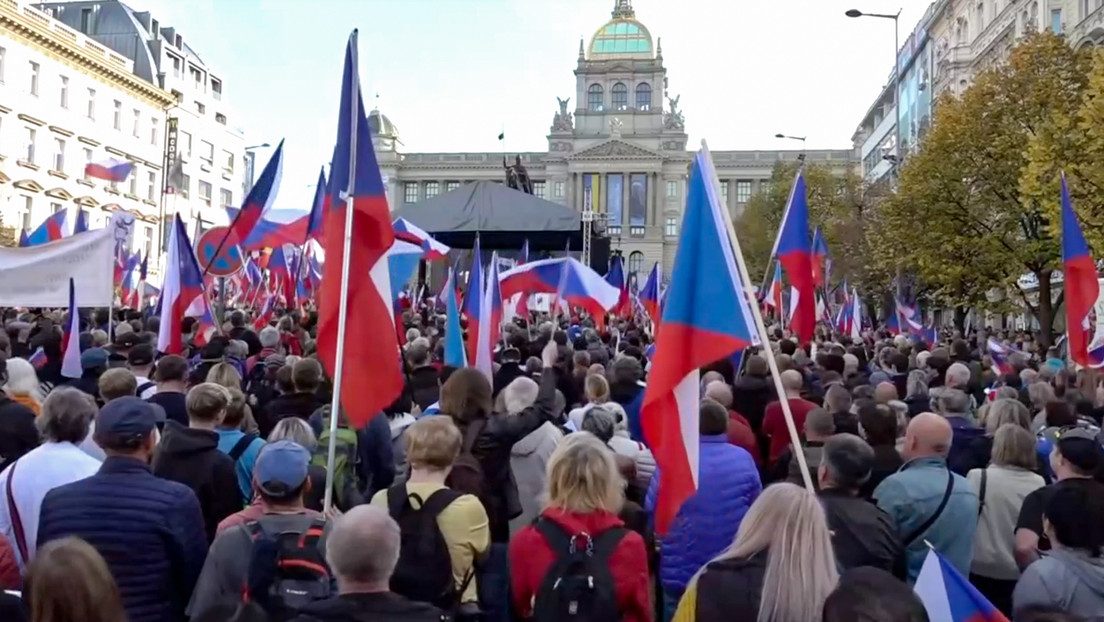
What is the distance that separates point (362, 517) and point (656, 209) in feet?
334

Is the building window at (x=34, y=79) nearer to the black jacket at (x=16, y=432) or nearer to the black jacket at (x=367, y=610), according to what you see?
the black jacket at (x=16, y=432)

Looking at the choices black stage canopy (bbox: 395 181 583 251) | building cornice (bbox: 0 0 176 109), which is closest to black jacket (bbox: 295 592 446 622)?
black stage canopy (bbox: 395 181 583 251)

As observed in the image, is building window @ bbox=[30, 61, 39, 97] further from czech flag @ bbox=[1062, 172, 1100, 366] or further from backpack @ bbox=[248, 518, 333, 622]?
backpack @ bbox=[248, 518, 333, 622]

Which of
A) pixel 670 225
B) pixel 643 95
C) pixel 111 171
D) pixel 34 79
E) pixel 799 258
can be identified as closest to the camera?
pixel 799 258

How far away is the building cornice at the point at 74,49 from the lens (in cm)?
4188

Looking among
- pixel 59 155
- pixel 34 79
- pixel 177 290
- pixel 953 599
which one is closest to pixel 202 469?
pixel 953 599

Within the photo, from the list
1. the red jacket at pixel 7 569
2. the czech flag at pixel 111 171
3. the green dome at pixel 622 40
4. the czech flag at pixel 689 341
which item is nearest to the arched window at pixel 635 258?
the green dome at pixel 622 40

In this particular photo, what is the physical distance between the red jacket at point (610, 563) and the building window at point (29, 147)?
45.2 metres

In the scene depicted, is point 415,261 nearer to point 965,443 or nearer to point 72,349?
point 72,349

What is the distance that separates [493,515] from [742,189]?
107 meters

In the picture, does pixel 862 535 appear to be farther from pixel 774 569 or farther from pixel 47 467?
pixel 47 467

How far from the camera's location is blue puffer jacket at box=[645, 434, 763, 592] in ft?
15.3

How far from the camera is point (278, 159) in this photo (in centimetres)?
1416

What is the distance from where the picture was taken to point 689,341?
4.40 meters
